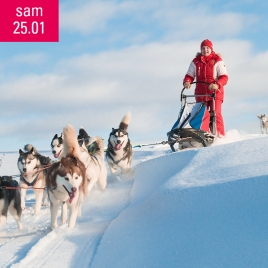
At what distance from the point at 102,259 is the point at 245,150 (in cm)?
180

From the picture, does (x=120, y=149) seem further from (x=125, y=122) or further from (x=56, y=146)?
(x=56, y=146)

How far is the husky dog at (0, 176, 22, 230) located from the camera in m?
4.51

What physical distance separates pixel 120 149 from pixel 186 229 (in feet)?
14.8

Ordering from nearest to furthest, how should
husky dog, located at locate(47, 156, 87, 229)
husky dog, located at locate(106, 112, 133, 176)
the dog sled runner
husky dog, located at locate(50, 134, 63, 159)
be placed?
husky dog, located at locate(47, 156, 87, 229), the dog sled runner, husky dog, located at locate(50, 134, 63, 159), husky dog, located at locate(106, 112, 133, 176)

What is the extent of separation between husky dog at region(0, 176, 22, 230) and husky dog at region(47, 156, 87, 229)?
0.41m

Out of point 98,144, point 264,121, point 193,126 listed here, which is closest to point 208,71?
point 193,126

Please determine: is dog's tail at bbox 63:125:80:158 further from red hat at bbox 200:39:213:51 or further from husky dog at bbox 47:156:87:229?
red hat at bbox 200:39:213:51

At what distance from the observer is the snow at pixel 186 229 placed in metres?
2.89

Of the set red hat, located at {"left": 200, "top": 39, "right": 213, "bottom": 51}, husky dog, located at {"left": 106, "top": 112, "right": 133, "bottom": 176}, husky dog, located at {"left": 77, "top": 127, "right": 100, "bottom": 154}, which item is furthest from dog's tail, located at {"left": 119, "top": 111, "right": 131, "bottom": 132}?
red hat, located at {"left": 200, "top": 39, "right": 213, "bottom": 51}

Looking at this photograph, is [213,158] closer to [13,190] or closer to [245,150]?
[245,150]

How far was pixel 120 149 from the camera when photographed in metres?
7.70

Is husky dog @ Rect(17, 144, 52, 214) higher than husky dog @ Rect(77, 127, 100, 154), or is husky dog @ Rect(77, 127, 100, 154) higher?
husky dog @ Rect(77, 127, 100, 154)

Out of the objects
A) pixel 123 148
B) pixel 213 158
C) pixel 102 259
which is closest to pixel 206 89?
pixel 123 148

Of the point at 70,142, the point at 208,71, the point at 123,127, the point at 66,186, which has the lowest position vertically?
the point at 66,186
